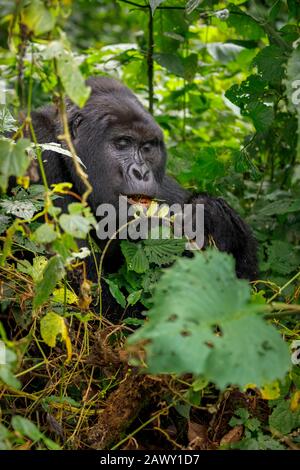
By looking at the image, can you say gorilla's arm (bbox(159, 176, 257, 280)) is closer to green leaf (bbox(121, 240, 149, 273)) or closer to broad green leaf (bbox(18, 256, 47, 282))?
green leaf (bbox(121, 240, 149, 273))

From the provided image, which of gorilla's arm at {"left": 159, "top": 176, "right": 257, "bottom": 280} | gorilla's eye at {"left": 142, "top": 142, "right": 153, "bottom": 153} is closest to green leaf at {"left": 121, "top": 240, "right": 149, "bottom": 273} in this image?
gorilla's arm at {"left": 159, "top": 176, "right": 257, "bottom": 280}

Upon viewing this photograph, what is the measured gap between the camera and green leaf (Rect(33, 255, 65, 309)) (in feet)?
6.79

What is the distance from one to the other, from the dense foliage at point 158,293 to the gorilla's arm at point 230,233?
14cm

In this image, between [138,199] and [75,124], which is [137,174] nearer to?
[138,199]

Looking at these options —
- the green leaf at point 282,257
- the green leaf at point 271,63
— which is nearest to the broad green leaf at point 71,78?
the green leaf at point 271,63

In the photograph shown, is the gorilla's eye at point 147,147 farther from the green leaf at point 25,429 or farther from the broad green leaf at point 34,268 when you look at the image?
the green leaf at point 25,429

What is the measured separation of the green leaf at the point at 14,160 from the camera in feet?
6.25

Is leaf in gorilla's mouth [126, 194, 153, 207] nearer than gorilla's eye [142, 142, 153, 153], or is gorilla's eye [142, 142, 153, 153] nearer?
leaf in gorilla's mouth [126, 194, 153, 207]

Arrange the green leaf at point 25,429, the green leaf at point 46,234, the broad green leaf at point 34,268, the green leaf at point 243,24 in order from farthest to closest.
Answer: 1. the green leaf at point 243,24
2. the broad green leaf at point 34,268
3. the green leaf at point 46,234
4. the green leaf at point 25,429

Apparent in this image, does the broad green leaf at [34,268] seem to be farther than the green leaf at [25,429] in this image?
Yes

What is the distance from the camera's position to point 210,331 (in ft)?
5.21

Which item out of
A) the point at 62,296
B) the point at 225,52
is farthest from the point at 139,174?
the point at 225,52

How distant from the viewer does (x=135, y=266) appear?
3.09 meters

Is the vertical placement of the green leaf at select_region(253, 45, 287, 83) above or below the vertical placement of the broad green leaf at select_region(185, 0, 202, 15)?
below
